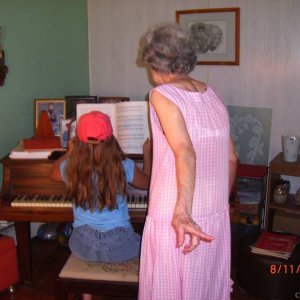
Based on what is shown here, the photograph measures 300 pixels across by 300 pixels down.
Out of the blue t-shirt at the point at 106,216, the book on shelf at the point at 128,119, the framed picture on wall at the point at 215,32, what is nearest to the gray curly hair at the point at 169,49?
the blue t-shirt at the point at 106,216

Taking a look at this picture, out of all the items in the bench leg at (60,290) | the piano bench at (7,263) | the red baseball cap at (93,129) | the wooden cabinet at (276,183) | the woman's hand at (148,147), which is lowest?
the piano bench at (7,263)

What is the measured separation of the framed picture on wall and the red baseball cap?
1.66 meters

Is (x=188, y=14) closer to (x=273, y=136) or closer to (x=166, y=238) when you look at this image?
(x=273, y=136)

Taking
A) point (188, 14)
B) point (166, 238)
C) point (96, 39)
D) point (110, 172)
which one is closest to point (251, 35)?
point (188, 14)

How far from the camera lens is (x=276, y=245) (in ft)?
7.86

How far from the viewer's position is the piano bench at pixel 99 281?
69.4 inches

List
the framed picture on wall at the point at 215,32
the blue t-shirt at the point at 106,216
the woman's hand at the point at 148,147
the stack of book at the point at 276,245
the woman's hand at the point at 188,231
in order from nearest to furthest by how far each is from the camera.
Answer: the woman's hand at the point at 188,231
the blue t-shirt at the point at 106,216
the woman's hand at the point at 148,147
the stack of book at the point at 276,245
the framed picture on wall at the point at 215,32

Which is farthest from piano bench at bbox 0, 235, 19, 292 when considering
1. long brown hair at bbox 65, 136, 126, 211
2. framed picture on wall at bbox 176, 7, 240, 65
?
framed picture on wall at bbox 176, 7, 240, 65

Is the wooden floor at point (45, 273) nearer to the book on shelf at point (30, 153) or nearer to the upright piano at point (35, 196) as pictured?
the upright piano at point (35, 196)

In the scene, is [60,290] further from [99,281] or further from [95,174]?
[95,174]

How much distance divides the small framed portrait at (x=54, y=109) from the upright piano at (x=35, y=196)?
482 mm

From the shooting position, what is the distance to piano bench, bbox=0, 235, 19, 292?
2.35 meters

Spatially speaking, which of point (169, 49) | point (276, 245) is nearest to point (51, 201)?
point (169, 49)

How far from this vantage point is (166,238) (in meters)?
1.28
